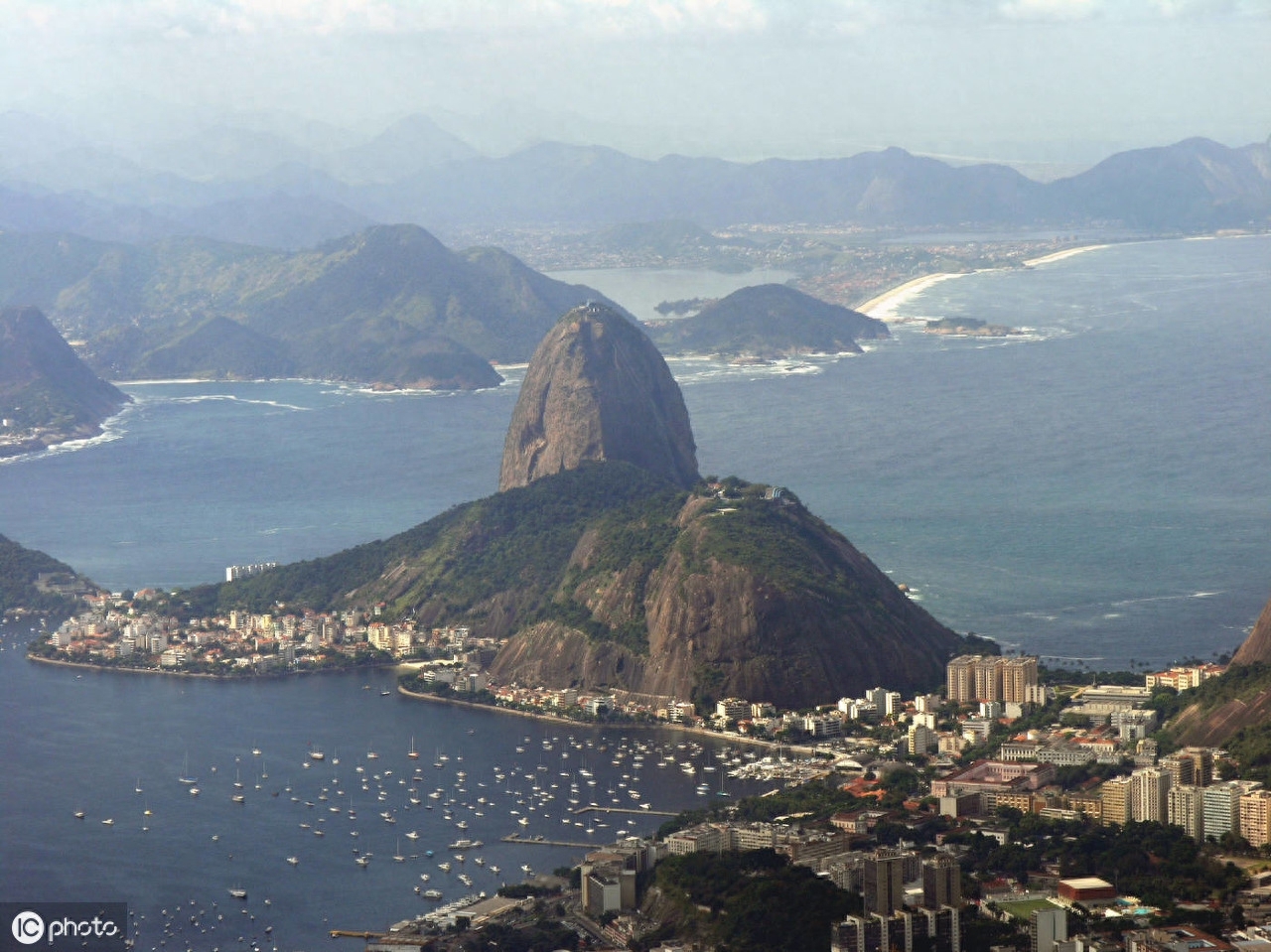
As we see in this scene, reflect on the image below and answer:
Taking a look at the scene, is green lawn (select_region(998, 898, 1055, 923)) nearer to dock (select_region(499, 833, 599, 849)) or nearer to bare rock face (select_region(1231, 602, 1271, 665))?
dock (select_region(499, 833, 599, 849))

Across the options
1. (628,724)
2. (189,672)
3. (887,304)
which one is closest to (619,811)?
(628,724)

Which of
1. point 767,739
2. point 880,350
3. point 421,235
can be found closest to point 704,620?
point 767,739

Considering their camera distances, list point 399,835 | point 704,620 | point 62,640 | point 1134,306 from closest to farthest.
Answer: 1. point 399,835
2. point 704,620
3. point 62,640
4. point 1134,306

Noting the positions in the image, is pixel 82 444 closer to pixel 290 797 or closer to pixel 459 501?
pixel 459 501

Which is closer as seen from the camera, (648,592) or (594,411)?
(648,592)

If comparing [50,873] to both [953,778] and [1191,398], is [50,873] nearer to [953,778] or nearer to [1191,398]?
[953,778]

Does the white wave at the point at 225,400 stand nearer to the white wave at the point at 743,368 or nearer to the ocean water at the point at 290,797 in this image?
the white wave at the point at 743,368
